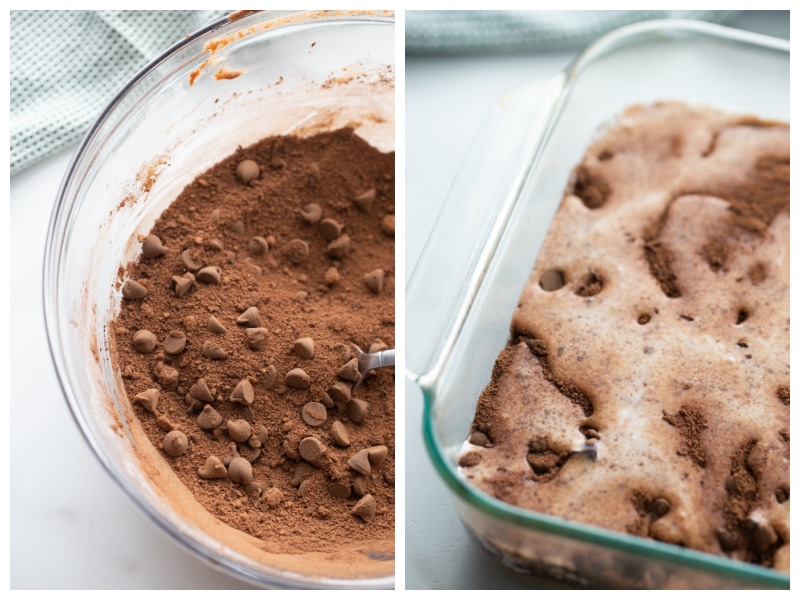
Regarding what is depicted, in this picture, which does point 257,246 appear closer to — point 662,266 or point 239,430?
point 239,430

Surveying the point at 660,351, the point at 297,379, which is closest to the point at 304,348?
the point at 297,379

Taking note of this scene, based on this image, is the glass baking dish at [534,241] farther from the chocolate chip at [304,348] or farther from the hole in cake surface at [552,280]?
the chocolate chip at [304,348]

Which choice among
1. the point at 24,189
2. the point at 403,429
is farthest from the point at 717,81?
the point at 24,189

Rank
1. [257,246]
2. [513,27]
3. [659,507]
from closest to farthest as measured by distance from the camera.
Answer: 1. [659,507]
2. [257,246]
3. [513,27]

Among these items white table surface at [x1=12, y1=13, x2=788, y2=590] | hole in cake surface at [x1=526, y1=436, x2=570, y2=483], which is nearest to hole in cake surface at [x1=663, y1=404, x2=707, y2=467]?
hole in cake surface at [x1=526, y1=436, x2=570, y2=483]

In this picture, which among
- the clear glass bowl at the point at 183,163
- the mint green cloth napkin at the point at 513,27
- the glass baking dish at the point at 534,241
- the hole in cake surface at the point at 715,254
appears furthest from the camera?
the mint green cloth napkin at the point at 513,27

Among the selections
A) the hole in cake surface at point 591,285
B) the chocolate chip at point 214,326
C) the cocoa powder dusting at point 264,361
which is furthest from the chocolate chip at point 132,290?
the hole in cake surface at point 591,285

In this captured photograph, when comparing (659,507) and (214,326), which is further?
(214,326)
